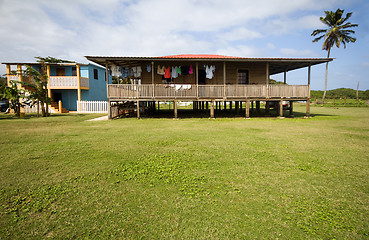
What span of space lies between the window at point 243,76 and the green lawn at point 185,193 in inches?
544

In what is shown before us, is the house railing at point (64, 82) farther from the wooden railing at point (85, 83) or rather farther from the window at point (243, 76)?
the window at point (243, 76)

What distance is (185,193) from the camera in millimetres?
3529

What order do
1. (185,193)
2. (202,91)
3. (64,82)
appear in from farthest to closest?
(64,82), (202,91), (185,193)

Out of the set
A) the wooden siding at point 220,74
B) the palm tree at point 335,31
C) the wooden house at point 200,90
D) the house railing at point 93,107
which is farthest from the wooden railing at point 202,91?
the palm tree at point 335,31

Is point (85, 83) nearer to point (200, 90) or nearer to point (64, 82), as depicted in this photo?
point (64, 82)

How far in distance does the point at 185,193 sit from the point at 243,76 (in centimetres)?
1755

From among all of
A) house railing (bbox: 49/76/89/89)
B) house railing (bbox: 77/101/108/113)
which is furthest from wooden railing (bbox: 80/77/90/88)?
A: house railing (bbox: 77/101/108/113)

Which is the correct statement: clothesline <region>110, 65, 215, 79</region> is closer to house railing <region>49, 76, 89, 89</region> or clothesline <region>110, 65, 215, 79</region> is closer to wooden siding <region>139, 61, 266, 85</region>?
wooden siding <region>139, 61, 266, 85</region>

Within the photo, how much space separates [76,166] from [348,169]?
19.6ft

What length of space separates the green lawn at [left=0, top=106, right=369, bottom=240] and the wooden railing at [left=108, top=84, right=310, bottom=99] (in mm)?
9925

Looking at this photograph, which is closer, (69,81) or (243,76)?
(243,76)

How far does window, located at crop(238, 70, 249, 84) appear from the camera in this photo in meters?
19.4

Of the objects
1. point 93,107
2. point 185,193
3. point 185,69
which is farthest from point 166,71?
point 185,193

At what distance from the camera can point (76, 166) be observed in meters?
4.90
